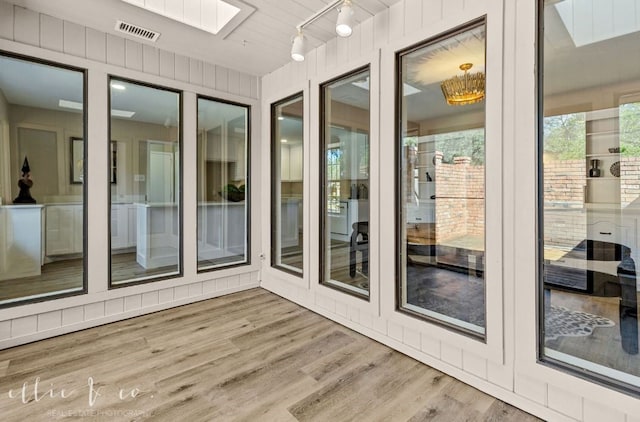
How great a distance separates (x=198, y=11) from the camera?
8.73 ft

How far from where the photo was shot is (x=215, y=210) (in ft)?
12.2

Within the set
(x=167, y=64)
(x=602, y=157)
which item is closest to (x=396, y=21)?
(x=602, y=157)

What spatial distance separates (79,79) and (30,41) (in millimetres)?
375

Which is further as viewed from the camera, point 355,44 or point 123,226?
point 123,226

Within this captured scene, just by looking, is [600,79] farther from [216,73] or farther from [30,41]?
[30,41]

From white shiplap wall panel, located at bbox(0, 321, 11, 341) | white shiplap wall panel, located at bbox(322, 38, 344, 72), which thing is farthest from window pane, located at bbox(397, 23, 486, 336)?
white shiplap wall panel, located at bbox(0, 321, 11, 341)

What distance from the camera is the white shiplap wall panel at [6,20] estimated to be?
2359 mm

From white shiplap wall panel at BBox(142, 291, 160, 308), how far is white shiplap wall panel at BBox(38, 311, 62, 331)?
25.6 inches

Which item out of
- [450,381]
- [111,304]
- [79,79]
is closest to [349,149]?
[450,381]

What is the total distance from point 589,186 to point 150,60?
3707 mm

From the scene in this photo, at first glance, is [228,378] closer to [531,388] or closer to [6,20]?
[531,388]

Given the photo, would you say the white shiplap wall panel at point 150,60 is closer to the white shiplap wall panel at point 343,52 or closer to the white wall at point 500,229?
the white shiplap wall panel at point 343,52

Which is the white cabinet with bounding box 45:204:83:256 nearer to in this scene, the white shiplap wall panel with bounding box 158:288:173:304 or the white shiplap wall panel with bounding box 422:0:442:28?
the white shiplap wall panel with bounding box 158:288:173:304

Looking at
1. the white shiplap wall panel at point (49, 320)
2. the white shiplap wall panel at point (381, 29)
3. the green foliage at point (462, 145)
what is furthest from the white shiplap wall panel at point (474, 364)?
the white shiplap wall panel at point (49, 320)
